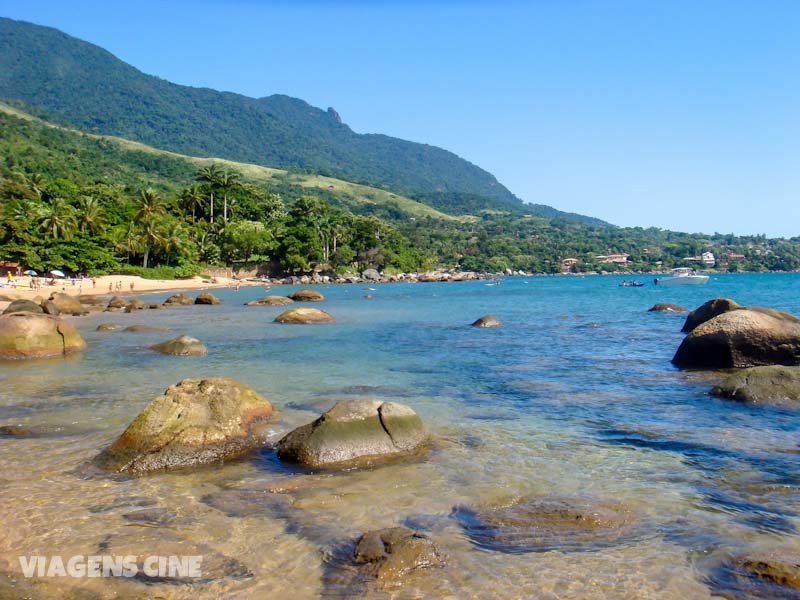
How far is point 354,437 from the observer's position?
9.72m

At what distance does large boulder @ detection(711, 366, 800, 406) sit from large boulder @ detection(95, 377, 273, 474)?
1072cm

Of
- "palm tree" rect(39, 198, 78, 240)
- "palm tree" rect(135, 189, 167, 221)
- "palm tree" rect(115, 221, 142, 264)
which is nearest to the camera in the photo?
"palm tree" rect(39, 198, 78, 240)

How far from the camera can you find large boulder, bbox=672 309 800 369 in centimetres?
1747

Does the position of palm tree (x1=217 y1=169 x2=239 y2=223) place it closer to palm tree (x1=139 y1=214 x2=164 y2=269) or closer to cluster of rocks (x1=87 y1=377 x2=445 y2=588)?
palm tree (x1=139 y1=214 x2=164 y2=269)

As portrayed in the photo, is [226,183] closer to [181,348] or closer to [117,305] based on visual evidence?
[117,305]

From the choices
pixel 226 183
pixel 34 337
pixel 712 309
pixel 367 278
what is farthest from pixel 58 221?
pixel 712 309

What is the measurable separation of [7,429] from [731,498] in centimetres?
1216

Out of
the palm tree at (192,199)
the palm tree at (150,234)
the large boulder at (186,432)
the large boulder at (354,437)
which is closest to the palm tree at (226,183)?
the palm tree at (192,199)

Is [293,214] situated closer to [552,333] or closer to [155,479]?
[552,333]

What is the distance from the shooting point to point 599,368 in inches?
756

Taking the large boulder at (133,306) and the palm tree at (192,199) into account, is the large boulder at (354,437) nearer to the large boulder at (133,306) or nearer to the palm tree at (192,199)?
the large boulder at (133,306)

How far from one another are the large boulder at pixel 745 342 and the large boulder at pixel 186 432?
13.9 meters

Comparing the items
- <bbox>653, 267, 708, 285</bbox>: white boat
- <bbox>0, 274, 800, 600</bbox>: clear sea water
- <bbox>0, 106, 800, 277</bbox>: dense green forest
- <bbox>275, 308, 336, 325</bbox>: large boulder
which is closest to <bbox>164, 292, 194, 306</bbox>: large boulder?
<bbox>275, 308, 336, 325</bbox>: large boulder

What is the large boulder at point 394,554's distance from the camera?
601 centimetres
